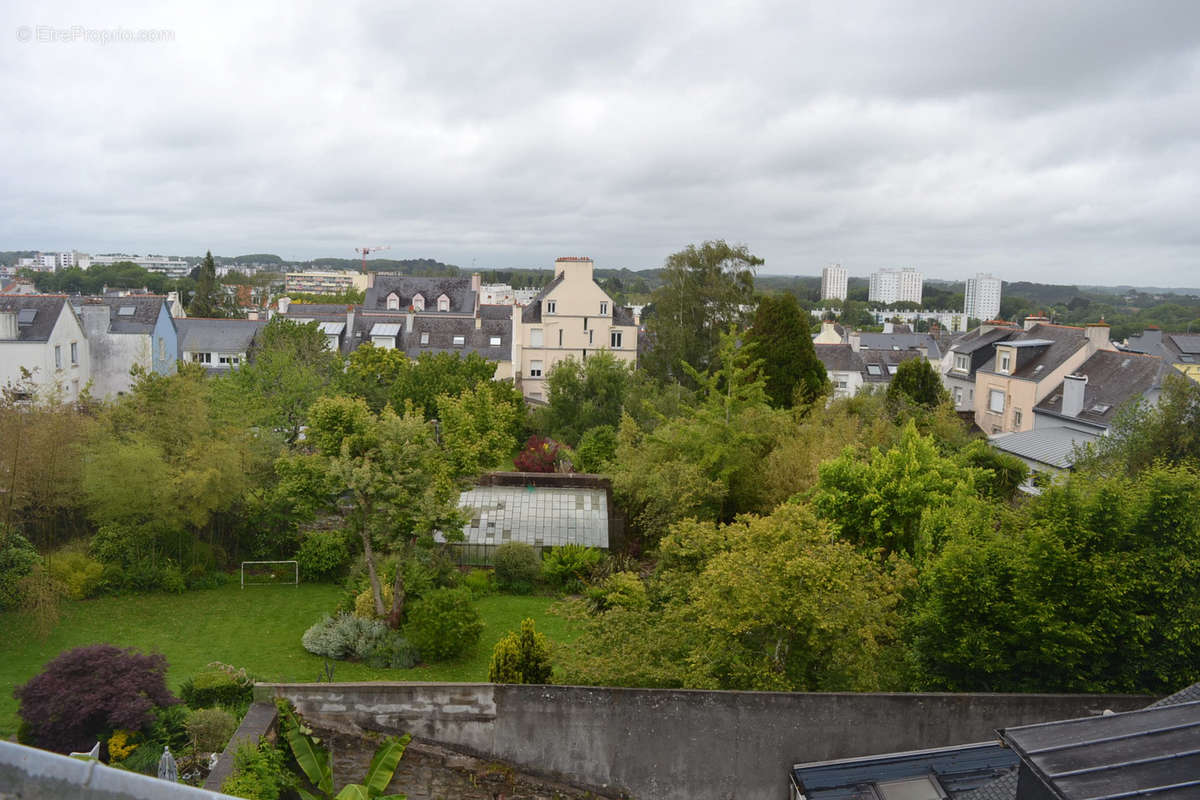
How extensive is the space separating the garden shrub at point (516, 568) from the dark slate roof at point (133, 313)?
1140 inches

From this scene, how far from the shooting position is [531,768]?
11828 millimetres

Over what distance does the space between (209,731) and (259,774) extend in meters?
2.68

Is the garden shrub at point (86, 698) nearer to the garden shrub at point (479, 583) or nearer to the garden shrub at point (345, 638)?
the garden shrub at point (345, 638)

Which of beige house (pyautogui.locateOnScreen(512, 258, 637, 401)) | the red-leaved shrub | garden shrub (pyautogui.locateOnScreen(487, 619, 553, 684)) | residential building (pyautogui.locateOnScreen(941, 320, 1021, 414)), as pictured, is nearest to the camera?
garden shrub (pyautogui.locateOnScreen(487, 619, 553, 684))

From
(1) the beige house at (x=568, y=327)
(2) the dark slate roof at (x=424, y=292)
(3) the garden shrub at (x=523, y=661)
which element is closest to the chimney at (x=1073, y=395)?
(1) the beige house at (x=568, y=327)

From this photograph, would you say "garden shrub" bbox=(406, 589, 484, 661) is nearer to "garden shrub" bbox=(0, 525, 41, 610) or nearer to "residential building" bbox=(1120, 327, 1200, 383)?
"garden shrub" bbox=(0, 525, 41, 610)

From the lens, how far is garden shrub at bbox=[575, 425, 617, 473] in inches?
1309

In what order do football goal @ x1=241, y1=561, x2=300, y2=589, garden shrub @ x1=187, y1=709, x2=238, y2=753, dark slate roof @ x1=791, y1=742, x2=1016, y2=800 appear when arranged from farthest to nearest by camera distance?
football goal @ x1=241, y1=561, x2=300, y2=589 → garden shrub @ x1=187, y1=709, x2=238, y2=753 → dark slate roof @ x1=791, y1=742, x2=1016, y2=800

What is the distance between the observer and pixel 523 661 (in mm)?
14680

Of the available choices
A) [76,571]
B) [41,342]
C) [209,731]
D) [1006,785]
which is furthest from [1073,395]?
[41,342]

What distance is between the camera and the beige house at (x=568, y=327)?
49922mm

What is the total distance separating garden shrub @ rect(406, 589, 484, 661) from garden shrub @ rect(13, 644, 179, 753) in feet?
19.0

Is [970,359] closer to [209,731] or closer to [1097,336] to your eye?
[1097,336]

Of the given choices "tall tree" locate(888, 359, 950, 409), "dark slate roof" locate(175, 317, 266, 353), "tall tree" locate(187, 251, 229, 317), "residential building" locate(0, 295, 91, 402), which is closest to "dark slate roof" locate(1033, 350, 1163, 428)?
"tall tree" locate(888, 359, 950, 409)
